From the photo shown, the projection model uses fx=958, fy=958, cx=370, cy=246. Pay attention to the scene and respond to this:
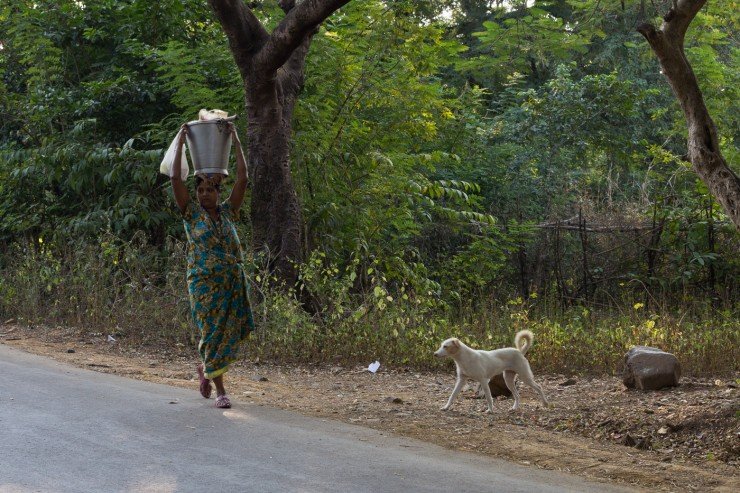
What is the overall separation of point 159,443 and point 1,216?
11.5 metres

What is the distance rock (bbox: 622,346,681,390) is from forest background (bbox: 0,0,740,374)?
144 cm

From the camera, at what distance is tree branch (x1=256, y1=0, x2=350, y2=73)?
11.9 meters

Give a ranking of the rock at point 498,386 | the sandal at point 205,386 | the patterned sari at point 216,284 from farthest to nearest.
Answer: the rock at point 498,386
the sandal at point 205,386
the patterned sari at point 216,284

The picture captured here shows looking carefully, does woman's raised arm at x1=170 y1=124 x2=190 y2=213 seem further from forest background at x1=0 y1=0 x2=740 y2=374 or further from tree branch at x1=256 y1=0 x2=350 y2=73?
tree branch at x1=256 y1=0 x2=350 y2=73

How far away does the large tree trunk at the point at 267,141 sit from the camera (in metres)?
12.7

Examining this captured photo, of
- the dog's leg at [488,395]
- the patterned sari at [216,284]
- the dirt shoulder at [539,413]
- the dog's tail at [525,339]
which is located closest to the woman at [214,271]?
the patterned sari at [216,284]

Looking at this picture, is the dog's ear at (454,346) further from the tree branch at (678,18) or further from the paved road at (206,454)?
the tree branch at (678,18)

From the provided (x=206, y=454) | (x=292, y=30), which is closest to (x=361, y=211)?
(x=292, y=30)

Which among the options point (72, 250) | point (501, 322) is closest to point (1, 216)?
point (72, 250)

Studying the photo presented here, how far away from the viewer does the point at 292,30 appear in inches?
480

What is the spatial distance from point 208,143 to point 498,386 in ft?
12.9

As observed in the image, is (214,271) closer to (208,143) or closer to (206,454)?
(208,143)

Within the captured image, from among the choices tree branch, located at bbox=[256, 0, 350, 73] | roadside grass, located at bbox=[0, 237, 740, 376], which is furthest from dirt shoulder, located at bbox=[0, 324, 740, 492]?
tree branch, located at bbox=[256, 0, 350, 73]

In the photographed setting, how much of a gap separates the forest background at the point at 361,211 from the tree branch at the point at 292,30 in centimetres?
142
